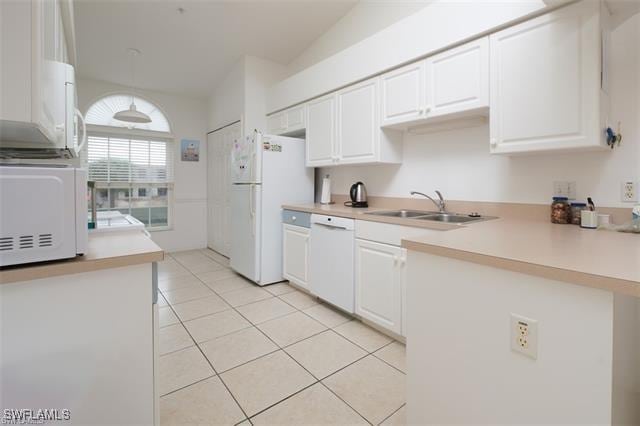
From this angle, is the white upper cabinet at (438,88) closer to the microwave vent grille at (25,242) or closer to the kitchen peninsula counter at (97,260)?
the kitchen peninsula counter at (97,260)

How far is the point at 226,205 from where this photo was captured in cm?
473

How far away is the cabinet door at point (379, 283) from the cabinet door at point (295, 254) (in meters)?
0.74

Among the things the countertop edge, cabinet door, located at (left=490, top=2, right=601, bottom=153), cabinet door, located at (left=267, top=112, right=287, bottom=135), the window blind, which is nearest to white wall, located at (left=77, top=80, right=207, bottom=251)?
the window blind

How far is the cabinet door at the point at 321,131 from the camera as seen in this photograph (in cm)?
297

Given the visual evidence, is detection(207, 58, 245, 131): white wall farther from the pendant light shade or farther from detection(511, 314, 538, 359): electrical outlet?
detection(511, 314, 538, 359): electrical outlet

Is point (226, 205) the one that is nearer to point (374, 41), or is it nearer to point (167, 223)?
point (167, 223)

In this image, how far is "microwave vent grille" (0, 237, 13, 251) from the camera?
794 mm

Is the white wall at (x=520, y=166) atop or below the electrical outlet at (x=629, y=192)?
atop

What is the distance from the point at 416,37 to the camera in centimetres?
215

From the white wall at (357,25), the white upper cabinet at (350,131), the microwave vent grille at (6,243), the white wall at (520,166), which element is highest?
the white wall at (357,25)

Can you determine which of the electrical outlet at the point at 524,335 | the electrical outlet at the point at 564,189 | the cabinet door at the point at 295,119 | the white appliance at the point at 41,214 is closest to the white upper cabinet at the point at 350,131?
the cabinet door at the point at 295,119

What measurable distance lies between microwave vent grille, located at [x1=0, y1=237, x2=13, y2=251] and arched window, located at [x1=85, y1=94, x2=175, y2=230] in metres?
4.27

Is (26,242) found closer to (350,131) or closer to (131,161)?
(350,131)

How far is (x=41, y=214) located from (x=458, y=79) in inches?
88.8
